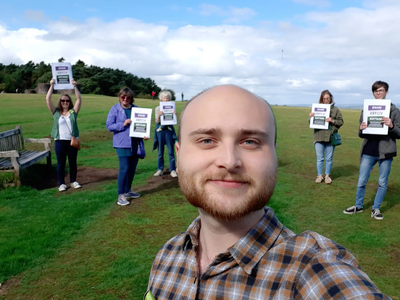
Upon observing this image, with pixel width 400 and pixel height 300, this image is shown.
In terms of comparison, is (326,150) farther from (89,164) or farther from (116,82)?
(116,82)

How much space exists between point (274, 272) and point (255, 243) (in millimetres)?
130

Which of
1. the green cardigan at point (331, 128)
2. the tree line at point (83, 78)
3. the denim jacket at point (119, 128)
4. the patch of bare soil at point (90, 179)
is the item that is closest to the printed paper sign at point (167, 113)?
the patch of bare soil at point (90, 179)

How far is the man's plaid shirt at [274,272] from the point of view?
43.8 inches

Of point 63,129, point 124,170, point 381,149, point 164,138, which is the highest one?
point 63,129

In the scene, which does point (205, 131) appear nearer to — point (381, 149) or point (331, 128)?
point (381, 149)

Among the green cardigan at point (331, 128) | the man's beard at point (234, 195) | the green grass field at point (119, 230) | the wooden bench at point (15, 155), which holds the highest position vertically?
the man's beard at point (234, 195)

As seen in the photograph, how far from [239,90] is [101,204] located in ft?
20.7

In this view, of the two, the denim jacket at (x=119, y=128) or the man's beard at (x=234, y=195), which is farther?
the denim jacket at (x=119, y=128)

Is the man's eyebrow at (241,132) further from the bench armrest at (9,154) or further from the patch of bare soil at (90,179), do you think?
the bench armrest at (9,154)

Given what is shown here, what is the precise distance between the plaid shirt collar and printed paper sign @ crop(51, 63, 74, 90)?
728cm

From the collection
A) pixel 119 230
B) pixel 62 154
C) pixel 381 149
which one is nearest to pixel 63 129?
pixel 62 154

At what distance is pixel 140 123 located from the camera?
23.7 ft

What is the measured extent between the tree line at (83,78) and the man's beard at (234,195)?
7563 cm

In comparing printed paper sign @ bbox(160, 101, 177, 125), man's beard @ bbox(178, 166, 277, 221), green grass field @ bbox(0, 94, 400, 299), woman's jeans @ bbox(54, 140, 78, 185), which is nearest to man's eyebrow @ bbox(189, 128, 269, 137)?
man's beard @ bbox(178, 166, 277, 221)
